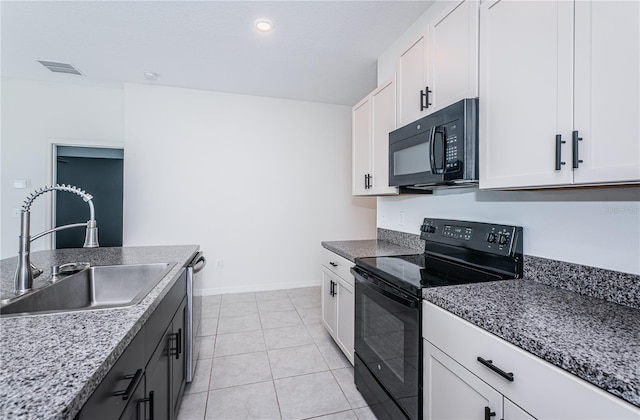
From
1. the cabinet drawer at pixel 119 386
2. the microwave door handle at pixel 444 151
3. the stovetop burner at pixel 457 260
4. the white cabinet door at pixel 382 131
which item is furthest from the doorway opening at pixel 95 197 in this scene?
the microwave door handle at pixel 444 151

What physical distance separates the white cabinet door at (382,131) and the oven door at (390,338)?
0.77m

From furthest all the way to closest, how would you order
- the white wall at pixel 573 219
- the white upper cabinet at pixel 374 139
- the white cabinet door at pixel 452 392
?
the white upper cabinet at pixel 374 139, the white wall at pixel 573 219, the white cabinet door at pixel 452 392

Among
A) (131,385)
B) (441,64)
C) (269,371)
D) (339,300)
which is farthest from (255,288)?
(441,64)

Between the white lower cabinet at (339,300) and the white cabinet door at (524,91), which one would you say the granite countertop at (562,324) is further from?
the white lower cabinet at (339,300)

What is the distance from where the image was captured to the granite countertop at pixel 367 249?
6.63 feet

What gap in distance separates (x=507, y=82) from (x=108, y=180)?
520 cm

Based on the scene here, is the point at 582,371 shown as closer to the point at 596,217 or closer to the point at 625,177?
the point at 625,177

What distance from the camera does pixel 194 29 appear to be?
244 cm

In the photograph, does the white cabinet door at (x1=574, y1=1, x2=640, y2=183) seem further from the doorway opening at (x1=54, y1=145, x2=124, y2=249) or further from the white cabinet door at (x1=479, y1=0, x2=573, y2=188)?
the doorway opening at (x1=54, y1=145, x2=124, y2=249)

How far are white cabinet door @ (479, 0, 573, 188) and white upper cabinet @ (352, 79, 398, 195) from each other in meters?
0.81

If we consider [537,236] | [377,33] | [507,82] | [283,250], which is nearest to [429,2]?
[377,33]

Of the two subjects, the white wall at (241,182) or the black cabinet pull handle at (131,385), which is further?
the white wall at (241,182)

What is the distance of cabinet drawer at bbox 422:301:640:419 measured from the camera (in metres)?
0.65

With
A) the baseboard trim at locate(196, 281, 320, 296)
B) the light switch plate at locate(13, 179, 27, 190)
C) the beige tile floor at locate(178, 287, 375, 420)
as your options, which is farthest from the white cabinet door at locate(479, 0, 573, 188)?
the light switch plate at locate(13, 179, 27, 190)
